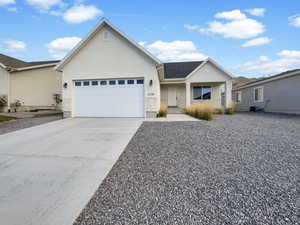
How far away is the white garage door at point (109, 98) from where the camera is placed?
1050 centimetres

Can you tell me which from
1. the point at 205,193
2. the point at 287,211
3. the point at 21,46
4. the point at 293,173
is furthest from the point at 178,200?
the point at 21,46

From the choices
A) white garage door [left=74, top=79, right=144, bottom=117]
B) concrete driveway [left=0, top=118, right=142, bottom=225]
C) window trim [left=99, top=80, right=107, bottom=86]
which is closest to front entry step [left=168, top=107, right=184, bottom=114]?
white garage door [left=74, top=79, right=144, bottom=117]

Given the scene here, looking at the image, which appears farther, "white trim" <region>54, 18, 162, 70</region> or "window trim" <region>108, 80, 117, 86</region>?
"window trim" <region>108, 80, 117, 86</region>

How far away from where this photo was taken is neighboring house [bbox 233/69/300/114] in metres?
13.3

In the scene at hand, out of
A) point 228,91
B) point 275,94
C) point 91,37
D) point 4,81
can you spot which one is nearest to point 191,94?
point 228,91

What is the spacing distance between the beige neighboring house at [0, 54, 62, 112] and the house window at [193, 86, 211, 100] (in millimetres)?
14250

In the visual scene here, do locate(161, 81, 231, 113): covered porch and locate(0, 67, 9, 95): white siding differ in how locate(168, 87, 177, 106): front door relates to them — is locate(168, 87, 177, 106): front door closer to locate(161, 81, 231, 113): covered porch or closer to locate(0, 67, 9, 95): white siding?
locate(161, 81, 231, 113): covered porch

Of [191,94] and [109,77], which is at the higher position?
[109,77]

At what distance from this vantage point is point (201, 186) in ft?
8.71

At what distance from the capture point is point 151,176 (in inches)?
118

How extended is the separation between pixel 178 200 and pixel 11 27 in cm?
1887

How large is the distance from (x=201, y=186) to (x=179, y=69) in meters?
15.1

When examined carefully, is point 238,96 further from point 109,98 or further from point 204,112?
point 109,98

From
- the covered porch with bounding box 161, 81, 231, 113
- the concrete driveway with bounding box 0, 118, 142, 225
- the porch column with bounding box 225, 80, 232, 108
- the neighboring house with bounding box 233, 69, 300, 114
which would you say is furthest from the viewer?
the covered porch with bounding box 161, 81, 231, 113
